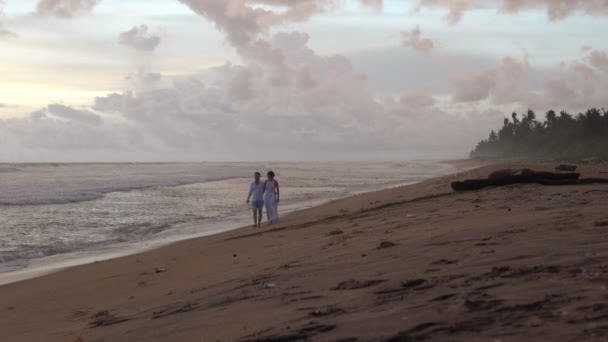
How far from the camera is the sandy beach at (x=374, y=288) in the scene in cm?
381

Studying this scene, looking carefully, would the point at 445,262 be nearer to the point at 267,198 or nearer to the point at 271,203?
the point at 271,203

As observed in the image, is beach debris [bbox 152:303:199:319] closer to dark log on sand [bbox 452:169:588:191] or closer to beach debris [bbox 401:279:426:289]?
beach debris [bbox 401:279:426:289]

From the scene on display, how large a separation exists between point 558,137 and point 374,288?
325 feet

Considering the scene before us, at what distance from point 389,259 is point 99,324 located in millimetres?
3052

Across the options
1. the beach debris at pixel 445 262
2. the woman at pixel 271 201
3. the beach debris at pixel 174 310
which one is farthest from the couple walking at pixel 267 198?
the beach debris at pixel 445 262

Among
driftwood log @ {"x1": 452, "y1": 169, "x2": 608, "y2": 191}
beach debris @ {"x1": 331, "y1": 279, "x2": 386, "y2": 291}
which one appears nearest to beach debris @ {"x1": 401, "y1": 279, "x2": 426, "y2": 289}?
beach debris @ {"x1": 331, "y1": 279, "x2": 386, "y2": 291}

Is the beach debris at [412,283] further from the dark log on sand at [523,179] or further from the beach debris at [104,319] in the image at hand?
the dark log on sand at [523,179]

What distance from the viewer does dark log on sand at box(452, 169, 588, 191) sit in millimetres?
12812

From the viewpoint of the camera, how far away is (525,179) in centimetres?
1376

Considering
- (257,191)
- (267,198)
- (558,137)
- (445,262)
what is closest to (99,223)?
(257,191)

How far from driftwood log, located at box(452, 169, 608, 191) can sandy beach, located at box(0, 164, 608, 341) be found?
6.86 feet

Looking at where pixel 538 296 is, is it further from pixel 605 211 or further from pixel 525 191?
pixel 525 191

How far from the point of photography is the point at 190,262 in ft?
34.1

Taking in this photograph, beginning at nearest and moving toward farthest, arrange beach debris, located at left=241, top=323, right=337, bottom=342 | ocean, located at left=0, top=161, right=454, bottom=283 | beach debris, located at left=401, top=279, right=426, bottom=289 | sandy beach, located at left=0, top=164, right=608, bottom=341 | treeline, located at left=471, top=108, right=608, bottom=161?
sandy beach, located at left=0, top=164, right=608, bottom=341 → beach debris, located at left=241, top=323, right=337, bottom=342 → beach debris, located at left=401, top=279, right=426, bottom=289 → ocean, located at left=0, top=161, right=454, bottom=283 → treeline, located at left=471, top=108, right=608, bottom=161
